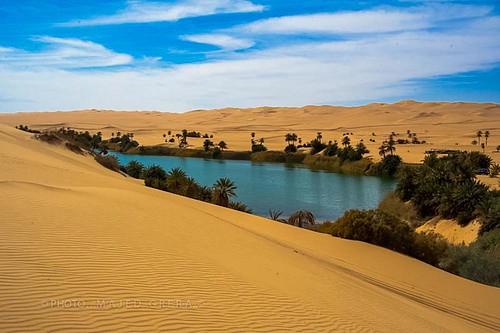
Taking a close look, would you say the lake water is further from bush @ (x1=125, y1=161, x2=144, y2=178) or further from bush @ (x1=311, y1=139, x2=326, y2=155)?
bush @ (x1=311, y1=139, x2=326, y2=155)

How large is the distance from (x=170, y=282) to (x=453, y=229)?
2676 centimetres

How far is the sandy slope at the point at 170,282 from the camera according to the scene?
5.23m

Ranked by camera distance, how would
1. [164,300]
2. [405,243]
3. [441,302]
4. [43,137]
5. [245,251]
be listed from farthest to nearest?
[43,137], [405,243], [441,302], [245,251], [164,300]

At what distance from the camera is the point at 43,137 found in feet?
116

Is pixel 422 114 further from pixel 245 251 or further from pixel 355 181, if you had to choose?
pixel 245 251

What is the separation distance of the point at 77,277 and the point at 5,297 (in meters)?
1.09

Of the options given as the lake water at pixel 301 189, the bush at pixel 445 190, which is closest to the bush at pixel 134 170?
the lake water at pixel 301 189

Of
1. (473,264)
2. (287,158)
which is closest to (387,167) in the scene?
(287,158)

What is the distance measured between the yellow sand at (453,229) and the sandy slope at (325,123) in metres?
60.8

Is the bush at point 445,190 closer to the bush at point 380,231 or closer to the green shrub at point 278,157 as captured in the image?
the bush at point 380,231

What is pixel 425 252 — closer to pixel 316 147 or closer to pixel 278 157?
pixel 278 157

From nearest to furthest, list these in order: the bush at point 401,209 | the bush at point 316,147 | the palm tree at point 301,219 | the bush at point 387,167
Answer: the palm tree at point 301,219
the bush at point 401,209
the bush at point 387,167
the bush at point 316,147

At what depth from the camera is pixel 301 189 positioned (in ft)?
158

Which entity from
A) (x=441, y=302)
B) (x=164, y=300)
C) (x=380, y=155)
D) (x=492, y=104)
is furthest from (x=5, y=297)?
(x=492, y=104)
